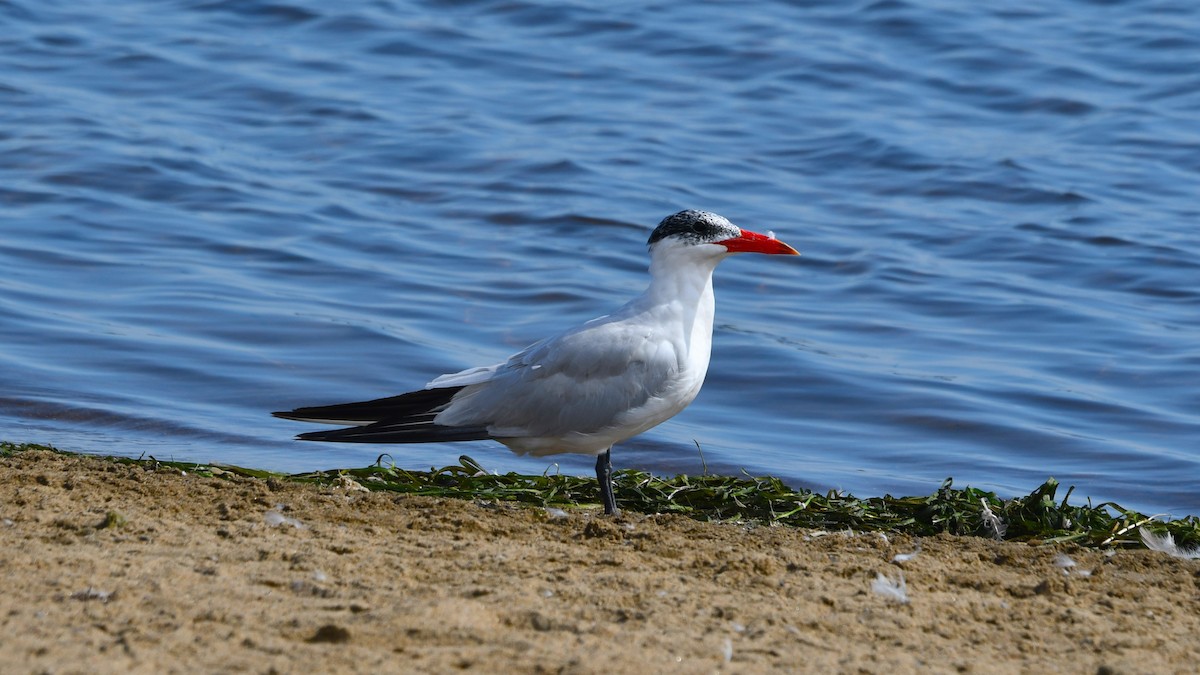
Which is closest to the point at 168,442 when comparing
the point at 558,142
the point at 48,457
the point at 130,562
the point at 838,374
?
the point at 48,457

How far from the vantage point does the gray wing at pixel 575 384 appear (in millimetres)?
5883

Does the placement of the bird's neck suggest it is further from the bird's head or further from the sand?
the sand

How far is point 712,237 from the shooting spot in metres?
6.18

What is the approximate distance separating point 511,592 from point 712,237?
2.20m

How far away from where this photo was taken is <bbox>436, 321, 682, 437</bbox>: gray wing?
5883 millimetres

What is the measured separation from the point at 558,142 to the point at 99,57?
562 centimetres

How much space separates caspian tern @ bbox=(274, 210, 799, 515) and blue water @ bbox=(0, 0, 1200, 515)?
1399 millimetres

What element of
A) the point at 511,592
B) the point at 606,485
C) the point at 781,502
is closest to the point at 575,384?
the point at 606,485

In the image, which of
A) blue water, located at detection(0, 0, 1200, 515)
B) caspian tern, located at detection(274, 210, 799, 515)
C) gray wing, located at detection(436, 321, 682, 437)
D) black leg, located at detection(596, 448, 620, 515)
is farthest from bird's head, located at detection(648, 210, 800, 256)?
blue water, located at detection(0, 0, 1200, 515)

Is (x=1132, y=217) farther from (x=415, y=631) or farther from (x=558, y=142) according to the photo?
(x=415, y=631)

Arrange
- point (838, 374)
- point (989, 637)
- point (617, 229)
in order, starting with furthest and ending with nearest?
point (617, 229) < point (838, 374) < point (989, 637)

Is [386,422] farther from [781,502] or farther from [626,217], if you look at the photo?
[626,217]

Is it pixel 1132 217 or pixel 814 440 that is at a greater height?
pixel 1132 217

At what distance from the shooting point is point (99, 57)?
53.8 ft
